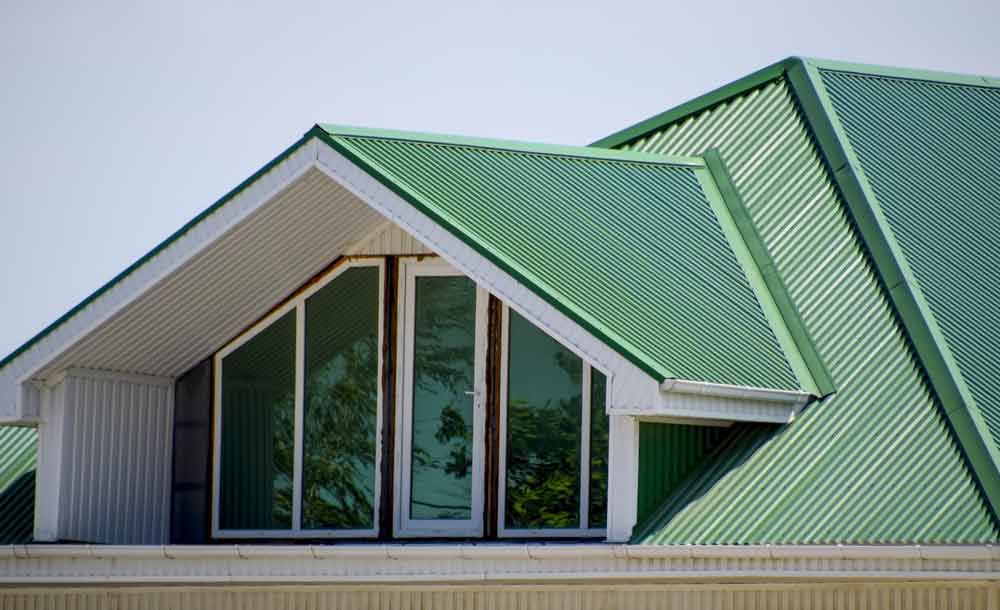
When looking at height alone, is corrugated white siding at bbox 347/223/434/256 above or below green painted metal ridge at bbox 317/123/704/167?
below

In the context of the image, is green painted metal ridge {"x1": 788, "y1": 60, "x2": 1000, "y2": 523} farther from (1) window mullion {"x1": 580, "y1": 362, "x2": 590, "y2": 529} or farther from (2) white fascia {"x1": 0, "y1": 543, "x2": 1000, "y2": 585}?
(1) window mullion {"x1": 580, "y1": 362, "x2": 590, "y2": 529}

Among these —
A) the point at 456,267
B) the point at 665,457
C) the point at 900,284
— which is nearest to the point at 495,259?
the point at 456,267

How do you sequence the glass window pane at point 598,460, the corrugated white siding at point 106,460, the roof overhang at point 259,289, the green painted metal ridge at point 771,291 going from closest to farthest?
the roof overhang at point 259,289
the green painted metal ridge at point 771,291
the glass window pane at point 598,460
the corrugated white siding at point 106,460

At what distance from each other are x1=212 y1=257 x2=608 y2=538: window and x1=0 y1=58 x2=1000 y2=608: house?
0.09 ft

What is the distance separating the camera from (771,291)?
1861 centimetres

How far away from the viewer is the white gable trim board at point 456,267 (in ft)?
53.9

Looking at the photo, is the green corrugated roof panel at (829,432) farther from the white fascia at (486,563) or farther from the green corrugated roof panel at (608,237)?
the green corrugated roof panel at (608,237)

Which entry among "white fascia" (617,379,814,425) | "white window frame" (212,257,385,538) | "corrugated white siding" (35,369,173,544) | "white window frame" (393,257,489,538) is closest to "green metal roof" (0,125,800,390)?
"white fascia" (617,379,814,425)

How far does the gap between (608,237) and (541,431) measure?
1.74m

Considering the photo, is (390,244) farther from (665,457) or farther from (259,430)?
(665,457)

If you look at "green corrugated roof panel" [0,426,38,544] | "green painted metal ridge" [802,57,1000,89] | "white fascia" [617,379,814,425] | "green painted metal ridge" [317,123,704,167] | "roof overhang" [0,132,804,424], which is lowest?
"green corrugated roof panel" [0,426,38,544]

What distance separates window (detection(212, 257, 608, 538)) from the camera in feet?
59.4

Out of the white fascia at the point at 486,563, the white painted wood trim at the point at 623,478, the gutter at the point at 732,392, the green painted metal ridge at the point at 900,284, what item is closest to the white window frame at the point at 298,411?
the white fascia at the point at 486,563

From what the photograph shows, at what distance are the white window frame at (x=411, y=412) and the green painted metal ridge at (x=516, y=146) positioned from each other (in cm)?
110
